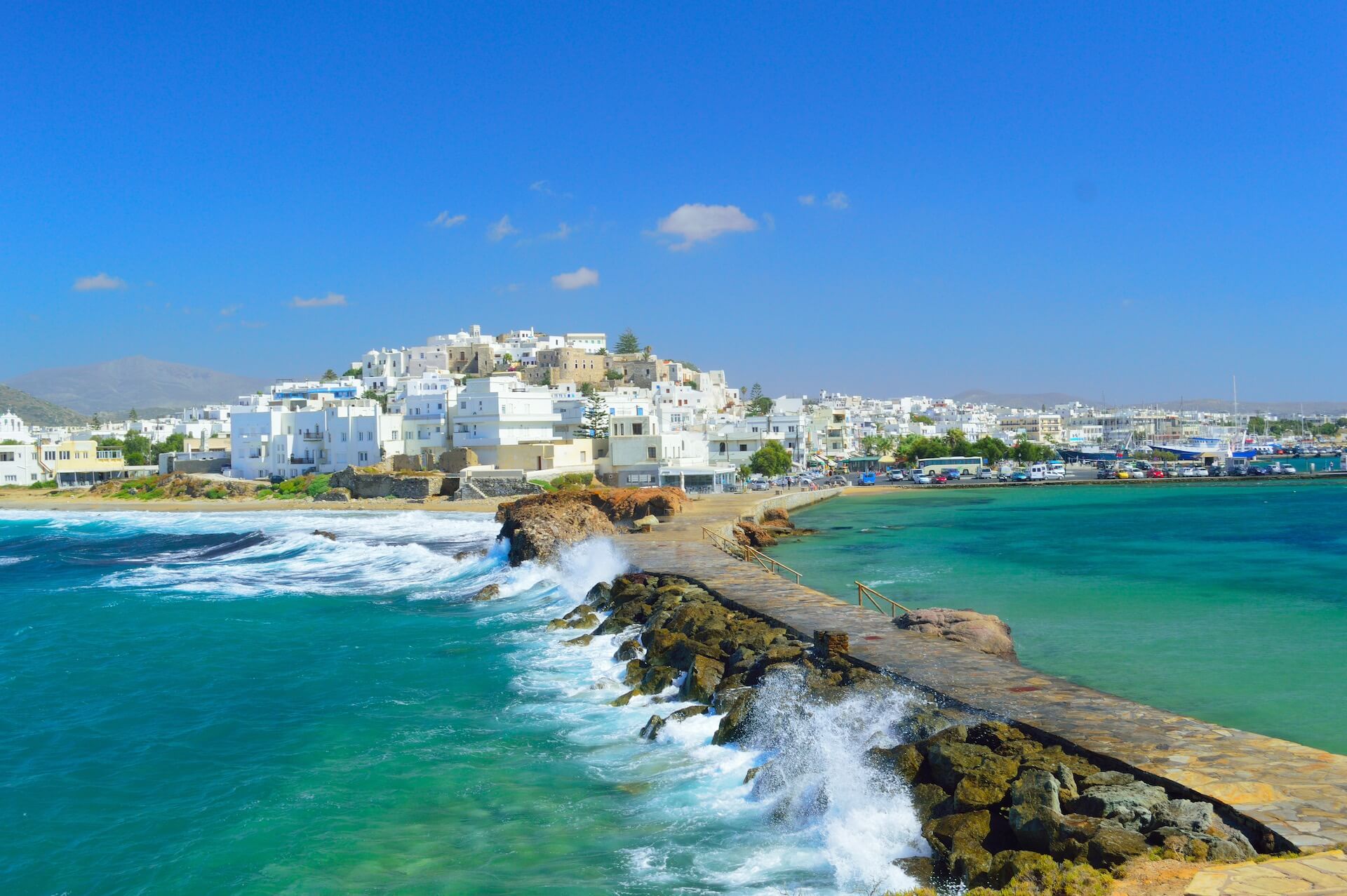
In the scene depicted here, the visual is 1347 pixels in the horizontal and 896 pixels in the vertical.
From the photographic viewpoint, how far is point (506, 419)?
183ft

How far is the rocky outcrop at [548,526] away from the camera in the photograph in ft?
86.7

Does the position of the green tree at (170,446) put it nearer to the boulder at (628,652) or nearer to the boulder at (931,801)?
the boulder at (628,652)

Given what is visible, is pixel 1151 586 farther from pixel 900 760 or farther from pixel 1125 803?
pixel 1125 803

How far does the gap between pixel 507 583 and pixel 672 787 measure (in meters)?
15.2

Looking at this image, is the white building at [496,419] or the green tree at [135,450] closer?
the white building at [496,419]

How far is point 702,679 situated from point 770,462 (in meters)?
53.6

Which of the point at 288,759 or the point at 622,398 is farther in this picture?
the point at 622,398

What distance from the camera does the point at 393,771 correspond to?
10.9 metres

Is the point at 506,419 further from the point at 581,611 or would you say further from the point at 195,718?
the point at 195,718

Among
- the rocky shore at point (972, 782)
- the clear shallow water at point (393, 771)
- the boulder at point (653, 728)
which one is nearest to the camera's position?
the rocky shore at point (972, 782)

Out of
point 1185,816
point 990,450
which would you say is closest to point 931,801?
point 1185,816

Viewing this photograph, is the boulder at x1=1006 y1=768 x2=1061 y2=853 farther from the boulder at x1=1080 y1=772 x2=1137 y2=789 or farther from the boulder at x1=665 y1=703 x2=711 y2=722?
the boulder at x1=665 y1=703 x2=711 y2=722

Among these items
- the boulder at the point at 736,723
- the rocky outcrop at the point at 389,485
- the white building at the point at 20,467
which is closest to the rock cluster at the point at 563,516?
the boulder at the point at 736,723

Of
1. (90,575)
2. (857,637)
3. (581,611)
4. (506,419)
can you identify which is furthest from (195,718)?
(506,419)
